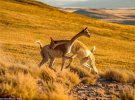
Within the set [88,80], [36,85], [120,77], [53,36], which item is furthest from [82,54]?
[53,36]

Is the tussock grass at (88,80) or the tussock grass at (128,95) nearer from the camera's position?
the tussock grass at (128,95)

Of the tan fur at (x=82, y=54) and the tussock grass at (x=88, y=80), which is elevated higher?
the tan fur at (x=82, y=54)

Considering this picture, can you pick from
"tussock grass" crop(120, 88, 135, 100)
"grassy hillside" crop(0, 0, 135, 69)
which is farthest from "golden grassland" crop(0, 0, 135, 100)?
"tussock grass" crop(120, 88, 135, 100)

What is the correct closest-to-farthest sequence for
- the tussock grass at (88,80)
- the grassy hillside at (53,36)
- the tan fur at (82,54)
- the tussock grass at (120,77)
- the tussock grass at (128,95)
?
1. the tussock grass at (128,95)
2. the tussock grass at (88,80)
3. the tussock grass at (120,77)
4. the tan fur at (82,54)
5. the grassy hillside at (53,36)

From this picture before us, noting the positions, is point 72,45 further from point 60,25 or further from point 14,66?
point 60,25

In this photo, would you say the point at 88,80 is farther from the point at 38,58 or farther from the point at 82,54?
the point at 38,58

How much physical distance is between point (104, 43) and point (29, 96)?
3963 centimetres

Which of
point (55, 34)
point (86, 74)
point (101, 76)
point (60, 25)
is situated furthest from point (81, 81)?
point (60, 25)

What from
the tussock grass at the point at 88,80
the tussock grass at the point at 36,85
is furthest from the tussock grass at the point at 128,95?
the tussock grass at the point at 88,80

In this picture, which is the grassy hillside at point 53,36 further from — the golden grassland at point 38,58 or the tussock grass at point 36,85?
the tussock grass at point 36,85

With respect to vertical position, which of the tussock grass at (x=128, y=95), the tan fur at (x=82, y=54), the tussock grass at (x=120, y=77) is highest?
the tan fur at (x=82, y=54)

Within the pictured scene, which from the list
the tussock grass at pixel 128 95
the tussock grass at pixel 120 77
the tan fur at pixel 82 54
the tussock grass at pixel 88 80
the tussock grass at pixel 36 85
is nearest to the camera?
the tussock grass at pixel 36 85

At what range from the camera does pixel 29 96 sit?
9359mm

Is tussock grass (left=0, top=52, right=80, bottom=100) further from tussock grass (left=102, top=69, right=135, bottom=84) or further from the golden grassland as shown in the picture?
tussock grass (left=102, top=69, right=135, bottom=84)
